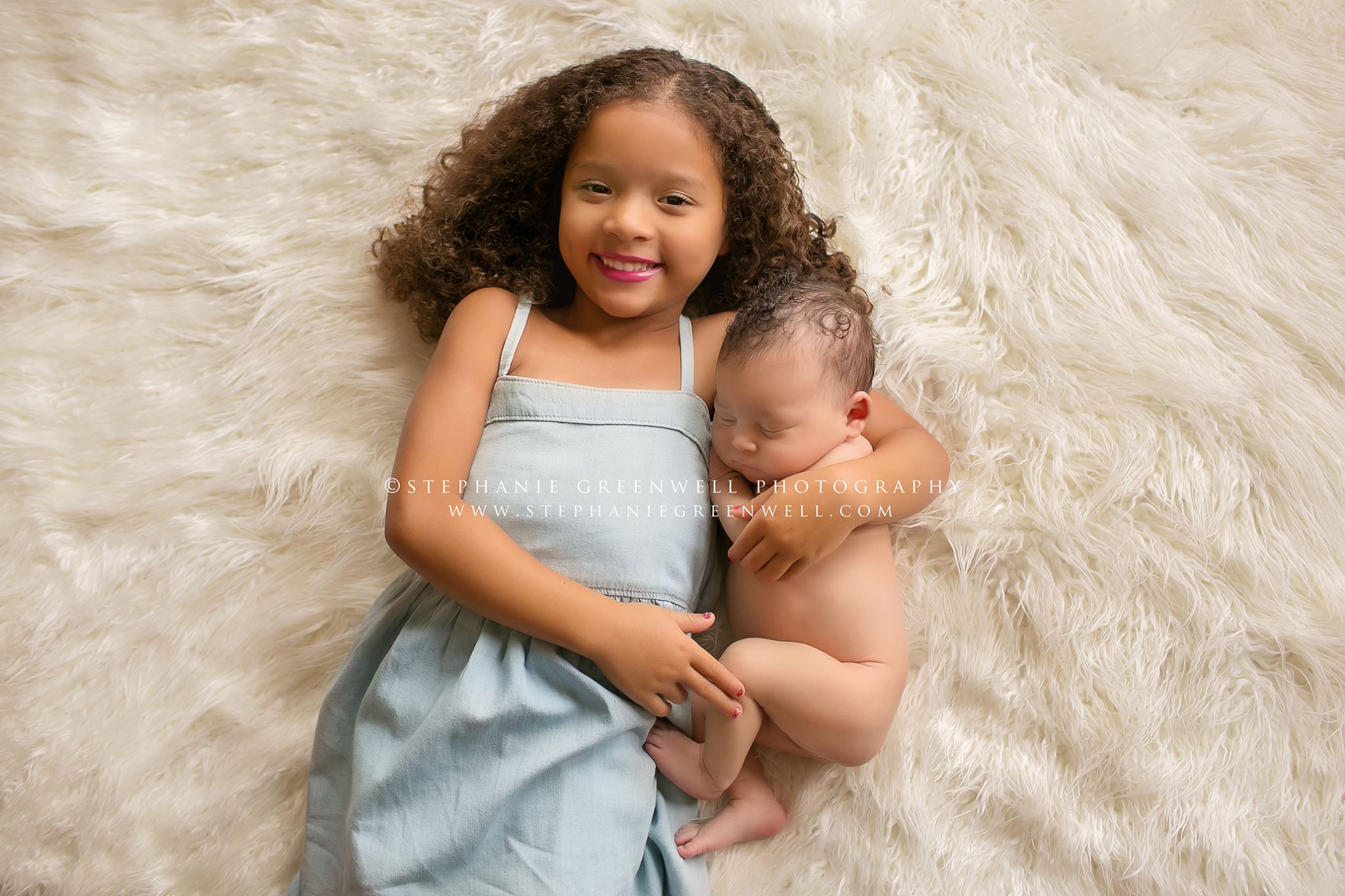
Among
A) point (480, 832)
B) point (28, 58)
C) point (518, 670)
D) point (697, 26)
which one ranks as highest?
point (697, 26)

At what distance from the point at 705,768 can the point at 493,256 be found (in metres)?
0.84

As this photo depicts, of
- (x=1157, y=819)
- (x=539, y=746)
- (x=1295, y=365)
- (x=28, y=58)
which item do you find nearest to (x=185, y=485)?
(x=539, y=746)

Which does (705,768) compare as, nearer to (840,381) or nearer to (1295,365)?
(840,381)

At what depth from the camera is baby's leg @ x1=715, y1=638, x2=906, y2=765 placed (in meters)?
1.14

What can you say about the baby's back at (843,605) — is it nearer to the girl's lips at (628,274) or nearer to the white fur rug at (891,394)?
the white fur rug at (891,394)

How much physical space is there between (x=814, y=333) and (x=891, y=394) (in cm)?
23

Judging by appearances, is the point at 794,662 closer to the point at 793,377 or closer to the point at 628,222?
the point at 793,377

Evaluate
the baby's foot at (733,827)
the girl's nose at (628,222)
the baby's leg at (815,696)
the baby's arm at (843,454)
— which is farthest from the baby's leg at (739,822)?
the girl's nose at (628,222)

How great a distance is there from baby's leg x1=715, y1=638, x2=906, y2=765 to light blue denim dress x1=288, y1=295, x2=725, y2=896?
14 cm

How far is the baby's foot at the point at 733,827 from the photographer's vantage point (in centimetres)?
122

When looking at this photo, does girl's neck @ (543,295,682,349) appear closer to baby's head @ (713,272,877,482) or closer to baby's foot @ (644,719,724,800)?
baby's head @ (713,272,877,482)

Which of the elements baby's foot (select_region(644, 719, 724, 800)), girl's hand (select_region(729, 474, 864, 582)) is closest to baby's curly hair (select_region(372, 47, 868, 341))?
girl's hand (select_region(729, 474, 864, 582))

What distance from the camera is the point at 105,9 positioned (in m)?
1.55

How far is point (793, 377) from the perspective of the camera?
3.79ft
